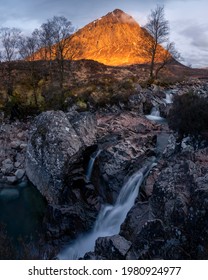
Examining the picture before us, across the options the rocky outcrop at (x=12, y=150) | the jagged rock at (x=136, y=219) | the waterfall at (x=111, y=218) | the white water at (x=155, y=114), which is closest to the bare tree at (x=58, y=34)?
the rocky outcrop at (x=12, y=150)

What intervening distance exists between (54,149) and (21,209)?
3928mm

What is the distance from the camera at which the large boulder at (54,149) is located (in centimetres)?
1401

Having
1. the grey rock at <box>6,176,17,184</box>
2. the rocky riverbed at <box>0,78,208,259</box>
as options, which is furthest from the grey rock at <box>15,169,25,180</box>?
the grey rock at <box>6,176,17,184</box>

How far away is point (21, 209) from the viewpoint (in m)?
14.6

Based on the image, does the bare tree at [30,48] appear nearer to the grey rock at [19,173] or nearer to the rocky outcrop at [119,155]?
the grey rock at [19,173]

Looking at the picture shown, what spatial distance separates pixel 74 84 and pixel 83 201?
2001 centimetres

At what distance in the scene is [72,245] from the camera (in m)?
11.2

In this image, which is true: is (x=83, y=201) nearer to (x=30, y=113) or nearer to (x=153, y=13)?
(x=30, y=113)

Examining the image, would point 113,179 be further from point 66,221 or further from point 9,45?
point 9,45

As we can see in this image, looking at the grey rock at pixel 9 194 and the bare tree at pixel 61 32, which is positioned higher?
the bare tree at pixel 61 32

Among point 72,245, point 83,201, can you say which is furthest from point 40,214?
point 72,245

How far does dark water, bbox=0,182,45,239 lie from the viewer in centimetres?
1283

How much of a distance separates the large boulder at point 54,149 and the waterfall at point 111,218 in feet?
8.80


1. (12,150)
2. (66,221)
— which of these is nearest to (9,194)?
(12,150)
